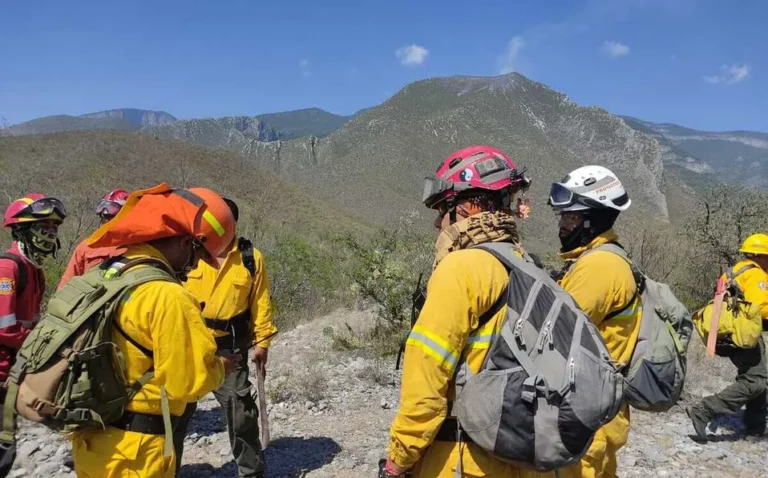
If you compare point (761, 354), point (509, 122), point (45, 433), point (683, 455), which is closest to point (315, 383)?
point (45, 433)

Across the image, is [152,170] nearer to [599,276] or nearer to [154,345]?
[154,345]

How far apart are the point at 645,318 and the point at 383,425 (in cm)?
334

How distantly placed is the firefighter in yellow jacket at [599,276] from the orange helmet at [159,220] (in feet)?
5.94

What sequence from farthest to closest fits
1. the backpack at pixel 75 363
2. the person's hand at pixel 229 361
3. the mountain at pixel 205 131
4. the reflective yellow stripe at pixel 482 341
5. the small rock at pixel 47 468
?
the mountain at pixel 205 131
the small rock at pixel 47 468
the person's hand at pixel 229 361
the backpack at pixel 75 363
the reflective yellow stripe at pixel 482 341

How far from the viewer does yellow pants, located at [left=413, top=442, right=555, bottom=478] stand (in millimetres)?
1835

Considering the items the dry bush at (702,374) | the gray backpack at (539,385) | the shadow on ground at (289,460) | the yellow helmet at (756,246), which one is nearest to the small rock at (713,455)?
the dry bush at (702,374)

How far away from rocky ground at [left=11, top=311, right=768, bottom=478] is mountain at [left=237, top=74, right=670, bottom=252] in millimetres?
42312

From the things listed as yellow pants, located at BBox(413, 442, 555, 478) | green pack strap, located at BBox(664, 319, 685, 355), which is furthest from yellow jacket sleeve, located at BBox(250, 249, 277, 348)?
green pack strap, located at BBox(664, 319, 685, 355)

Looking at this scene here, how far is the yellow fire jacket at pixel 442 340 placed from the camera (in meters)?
1.71

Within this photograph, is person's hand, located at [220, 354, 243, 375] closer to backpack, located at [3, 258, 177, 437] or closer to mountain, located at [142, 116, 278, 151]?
backpack, located at [3, 258, 177, 437]

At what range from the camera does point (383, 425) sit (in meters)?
5.39

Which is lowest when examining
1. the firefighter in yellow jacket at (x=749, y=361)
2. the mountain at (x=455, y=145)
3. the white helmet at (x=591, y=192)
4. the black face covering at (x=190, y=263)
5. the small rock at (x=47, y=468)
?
the small rock at (x=47, y=468)

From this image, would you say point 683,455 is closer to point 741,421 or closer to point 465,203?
point 741,421

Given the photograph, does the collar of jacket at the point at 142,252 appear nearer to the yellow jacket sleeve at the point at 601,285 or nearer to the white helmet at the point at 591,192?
the yellow jacket sleeve at the point at 601,285
